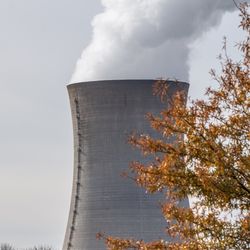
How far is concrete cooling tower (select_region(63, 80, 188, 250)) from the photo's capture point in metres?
22.1

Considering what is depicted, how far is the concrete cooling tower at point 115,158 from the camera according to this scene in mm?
22078

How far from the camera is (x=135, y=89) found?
2212 centimetres

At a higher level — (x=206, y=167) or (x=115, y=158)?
(x=115, y=158)

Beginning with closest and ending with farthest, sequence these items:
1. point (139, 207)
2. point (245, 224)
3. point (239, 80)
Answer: point (245, 224) → point (239, 80) → point (139, 207)

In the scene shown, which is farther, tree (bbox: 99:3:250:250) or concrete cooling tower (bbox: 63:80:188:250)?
concrete cooling tower (bbox: 63:80:188:250)

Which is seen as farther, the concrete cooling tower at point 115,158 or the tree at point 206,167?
the concrete cooling tower at point 115,158

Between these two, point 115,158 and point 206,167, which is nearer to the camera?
point 206,167

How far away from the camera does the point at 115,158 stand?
22.2 metres

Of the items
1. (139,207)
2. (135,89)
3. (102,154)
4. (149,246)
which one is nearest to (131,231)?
(139,207)

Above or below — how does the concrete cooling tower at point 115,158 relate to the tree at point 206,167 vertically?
above

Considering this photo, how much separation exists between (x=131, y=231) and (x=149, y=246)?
691 inches

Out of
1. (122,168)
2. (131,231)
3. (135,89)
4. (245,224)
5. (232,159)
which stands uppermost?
(135,89)

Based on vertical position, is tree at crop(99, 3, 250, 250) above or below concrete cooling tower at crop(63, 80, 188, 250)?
below

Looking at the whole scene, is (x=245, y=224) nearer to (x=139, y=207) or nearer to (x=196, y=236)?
(x=196, y=236)
